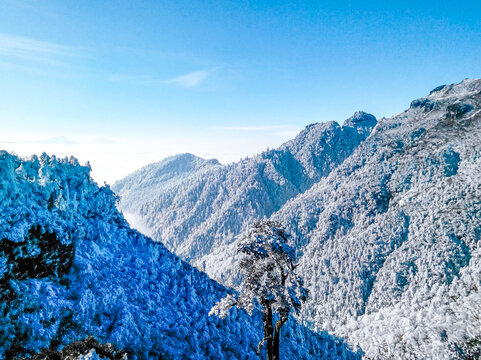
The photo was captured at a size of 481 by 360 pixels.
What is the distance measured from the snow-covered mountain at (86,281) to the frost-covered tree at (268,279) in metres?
25.8

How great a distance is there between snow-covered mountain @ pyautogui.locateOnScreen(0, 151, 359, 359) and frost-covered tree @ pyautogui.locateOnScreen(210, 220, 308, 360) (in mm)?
25840

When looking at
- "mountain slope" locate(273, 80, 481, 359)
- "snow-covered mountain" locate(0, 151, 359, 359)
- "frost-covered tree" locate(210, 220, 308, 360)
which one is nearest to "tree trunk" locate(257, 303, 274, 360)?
"frost-covered tree" locate(210, 220, 308, 360)

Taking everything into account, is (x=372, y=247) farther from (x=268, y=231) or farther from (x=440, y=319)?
(x=268, y=231)

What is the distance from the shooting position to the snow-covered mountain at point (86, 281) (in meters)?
34.3

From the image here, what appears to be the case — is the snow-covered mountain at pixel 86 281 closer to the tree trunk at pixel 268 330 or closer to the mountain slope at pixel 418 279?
the tree trunk at pixel 268 330

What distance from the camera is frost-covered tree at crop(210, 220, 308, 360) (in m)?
17.2

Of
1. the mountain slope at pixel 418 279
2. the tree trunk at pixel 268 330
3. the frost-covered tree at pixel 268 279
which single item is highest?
the frost-covered tree at pixel 268 279

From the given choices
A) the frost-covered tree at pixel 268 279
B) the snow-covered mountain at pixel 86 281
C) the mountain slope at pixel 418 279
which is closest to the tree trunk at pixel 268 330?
the frost-covered tree at pixel 268 279

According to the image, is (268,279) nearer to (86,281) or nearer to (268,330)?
(268,330)

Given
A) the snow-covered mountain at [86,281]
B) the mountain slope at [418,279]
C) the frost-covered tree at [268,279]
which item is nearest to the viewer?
the frost-covered tree at [268,279]

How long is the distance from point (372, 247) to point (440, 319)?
7421cm

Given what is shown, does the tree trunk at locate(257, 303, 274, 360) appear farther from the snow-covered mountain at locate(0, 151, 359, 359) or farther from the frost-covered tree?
the snow-covered mountain at locate(0, 151, 359, 359)

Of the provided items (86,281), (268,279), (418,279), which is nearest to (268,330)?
(268,279)

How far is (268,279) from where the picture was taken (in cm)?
1777
